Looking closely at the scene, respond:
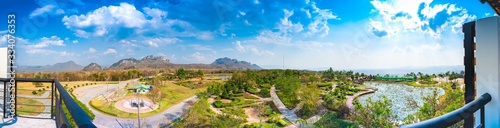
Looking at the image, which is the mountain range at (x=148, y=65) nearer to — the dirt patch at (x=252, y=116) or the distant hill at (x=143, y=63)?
the distant hill at (x=143, y=63)

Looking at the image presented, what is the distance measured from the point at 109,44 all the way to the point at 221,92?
1515cm

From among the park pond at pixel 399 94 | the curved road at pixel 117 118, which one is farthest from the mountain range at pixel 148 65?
the park pond at pixel 399 94

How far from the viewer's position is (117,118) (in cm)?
2953

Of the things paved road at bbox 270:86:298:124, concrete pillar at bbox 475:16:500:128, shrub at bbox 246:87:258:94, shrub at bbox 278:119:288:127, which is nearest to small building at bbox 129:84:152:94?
shrub at bbox 246:87:258:94

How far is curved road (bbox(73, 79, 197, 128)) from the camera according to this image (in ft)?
93.7

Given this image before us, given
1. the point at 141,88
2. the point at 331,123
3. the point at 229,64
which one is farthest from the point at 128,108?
the point at 331,123

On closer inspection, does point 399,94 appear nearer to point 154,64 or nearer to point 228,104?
point 228,104

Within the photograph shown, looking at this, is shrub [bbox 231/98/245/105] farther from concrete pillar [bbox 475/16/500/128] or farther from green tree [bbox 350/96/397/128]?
concrete pillar [bbox 475/16/500/128]

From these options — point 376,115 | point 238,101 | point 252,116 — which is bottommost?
point 252,116

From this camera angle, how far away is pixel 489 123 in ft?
3.82

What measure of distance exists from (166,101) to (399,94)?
85.5 ft

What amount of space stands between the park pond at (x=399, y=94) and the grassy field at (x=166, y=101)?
816 inches

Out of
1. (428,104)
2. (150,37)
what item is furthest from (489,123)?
(150,37)

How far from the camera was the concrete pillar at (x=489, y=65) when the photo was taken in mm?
1126
